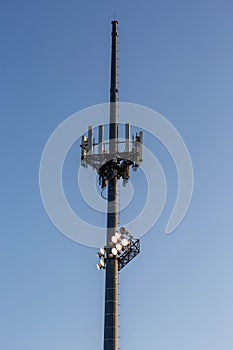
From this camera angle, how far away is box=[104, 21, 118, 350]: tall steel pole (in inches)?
2307

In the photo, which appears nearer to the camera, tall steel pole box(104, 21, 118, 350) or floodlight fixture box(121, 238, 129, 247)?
tall steel pole box(104, 21, 118, 350)

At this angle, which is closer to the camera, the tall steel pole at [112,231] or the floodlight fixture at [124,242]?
the tall steel pole at [112,231]

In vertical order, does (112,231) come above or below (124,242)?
above

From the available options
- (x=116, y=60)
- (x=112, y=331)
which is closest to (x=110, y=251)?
(x=112, y=331)

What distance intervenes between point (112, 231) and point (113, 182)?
553 centimetres

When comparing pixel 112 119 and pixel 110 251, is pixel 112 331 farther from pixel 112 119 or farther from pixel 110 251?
pixel 112 119

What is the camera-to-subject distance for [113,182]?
213 ft

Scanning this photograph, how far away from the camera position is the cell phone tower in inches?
2342

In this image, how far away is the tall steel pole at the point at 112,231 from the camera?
5859cm

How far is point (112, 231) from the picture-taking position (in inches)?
2451

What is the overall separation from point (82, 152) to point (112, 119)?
5184mm

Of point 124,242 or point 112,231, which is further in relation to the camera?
point 112,231

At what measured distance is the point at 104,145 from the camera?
65062 millimetres

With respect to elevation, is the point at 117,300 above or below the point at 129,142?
below
